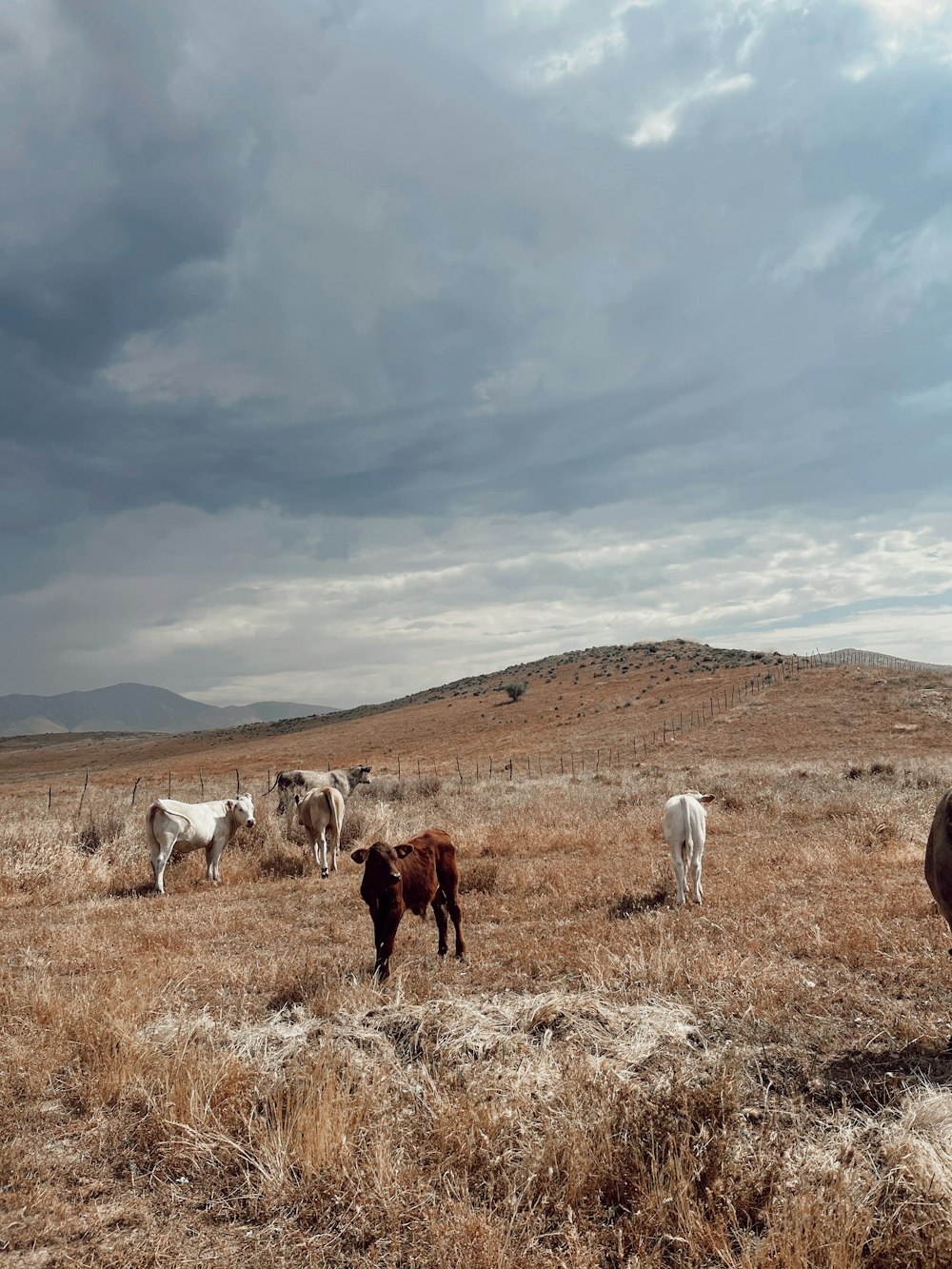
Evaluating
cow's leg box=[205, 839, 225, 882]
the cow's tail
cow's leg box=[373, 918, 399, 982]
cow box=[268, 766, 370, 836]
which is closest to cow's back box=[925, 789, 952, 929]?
the cow's tail

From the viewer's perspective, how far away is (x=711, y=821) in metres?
16.0

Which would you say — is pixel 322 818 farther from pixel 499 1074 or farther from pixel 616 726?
pixel 616 726

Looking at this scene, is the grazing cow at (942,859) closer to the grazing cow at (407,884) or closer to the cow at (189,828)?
the grazing cow at (407,884)

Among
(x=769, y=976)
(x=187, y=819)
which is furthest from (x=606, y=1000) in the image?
(x=187, y=819)

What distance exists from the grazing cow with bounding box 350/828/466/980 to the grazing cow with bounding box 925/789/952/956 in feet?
15.6

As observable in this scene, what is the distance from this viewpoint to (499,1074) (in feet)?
14.8

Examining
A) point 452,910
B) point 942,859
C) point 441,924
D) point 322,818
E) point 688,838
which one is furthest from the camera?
point 322,818

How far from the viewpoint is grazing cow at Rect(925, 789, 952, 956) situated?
201 inches

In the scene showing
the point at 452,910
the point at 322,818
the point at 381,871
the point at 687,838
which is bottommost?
the point at 452,910

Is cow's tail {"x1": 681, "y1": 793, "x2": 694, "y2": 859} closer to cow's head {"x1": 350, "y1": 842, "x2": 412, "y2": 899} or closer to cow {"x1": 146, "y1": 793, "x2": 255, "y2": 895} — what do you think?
cow's head {"x1": 350, "y1": 842, "x2": 412, "y2": 899}

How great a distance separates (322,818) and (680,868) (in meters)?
7.50

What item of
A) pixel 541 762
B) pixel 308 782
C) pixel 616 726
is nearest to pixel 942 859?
pixel 308 782

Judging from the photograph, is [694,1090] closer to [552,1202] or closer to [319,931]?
[552,1202]

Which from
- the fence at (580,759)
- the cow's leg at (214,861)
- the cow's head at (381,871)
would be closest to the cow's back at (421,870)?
the cow's head at (381,871)
